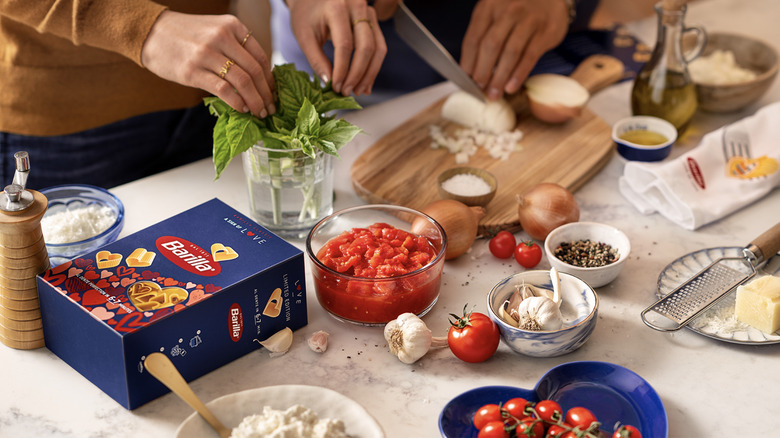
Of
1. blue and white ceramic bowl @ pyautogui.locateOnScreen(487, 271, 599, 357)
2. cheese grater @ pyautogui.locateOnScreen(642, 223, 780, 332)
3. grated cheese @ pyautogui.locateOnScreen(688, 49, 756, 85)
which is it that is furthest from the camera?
grated cheese @ pyautogui.locateOnScreen(688, 49, 756, 85)

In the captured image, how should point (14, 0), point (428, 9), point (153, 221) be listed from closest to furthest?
point (14, 0) → point (153, 221) → point (428, 9)

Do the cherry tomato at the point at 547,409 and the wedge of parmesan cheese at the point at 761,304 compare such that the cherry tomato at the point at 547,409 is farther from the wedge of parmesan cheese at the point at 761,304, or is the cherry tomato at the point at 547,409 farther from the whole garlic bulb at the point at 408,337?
the wedge of parmesan cheese at the point at 761,304

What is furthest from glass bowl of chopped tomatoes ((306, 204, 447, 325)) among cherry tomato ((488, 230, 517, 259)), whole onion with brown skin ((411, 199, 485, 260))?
cherry tomato ((488, 230, 517, 259))

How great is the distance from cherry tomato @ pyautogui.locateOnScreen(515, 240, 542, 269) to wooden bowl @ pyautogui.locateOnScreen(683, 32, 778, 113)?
846mm

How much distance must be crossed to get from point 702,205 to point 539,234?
A: 0.41 m

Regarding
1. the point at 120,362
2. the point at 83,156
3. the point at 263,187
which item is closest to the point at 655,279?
the point at 263,187

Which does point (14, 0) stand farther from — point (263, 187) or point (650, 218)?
point (650, 218)

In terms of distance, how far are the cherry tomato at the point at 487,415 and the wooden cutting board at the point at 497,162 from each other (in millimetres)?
561

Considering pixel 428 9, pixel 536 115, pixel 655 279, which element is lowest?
pixel 655 279

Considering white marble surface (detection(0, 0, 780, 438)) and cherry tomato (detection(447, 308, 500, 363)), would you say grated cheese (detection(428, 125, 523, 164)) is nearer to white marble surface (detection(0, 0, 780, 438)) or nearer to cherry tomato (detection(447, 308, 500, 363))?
white marble surface (detection(0, 0, 780, 438))

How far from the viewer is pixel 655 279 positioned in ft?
4.76

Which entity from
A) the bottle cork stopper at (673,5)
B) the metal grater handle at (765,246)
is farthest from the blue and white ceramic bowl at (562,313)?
the bottle cork stopper at (673,5)

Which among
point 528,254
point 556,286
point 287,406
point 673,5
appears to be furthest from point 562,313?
point 673,5

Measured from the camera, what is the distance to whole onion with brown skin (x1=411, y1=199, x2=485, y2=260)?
1.45 metres
